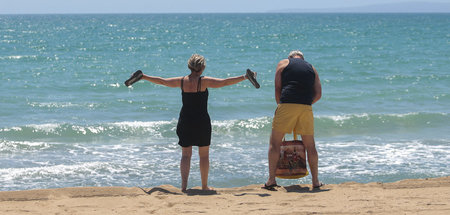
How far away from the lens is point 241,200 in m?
5.56

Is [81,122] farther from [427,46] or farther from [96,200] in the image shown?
[427,46]

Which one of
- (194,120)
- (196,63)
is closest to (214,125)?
(194,120)

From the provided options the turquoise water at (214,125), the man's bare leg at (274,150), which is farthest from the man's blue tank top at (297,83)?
the turquoise water at (214,125)

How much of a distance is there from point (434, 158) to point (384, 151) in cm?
80

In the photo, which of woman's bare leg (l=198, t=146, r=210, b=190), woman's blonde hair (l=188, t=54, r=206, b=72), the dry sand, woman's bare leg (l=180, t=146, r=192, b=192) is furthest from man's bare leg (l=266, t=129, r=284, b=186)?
woman's blonde hair (l=188, t=54, r=206, b=72)

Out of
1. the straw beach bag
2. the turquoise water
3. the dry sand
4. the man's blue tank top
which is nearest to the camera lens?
the dry sand

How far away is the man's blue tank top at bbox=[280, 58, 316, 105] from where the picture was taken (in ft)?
19.3

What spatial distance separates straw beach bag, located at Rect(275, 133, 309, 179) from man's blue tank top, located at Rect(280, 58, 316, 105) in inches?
18.4

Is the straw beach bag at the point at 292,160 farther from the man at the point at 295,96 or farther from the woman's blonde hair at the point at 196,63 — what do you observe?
the woman's blonde hair at the point at 196,63

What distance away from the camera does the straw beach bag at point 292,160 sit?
20.2ft

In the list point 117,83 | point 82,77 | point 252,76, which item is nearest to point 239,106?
point 117,83

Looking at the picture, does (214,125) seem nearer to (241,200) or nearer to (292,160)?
(292,160)

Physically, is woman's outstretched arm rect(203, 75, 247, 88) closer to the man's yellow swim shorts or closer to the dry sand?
the man's yellow swim shorts

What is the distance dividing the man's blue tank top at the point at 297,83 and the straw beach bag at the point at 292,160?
18.4 inches
